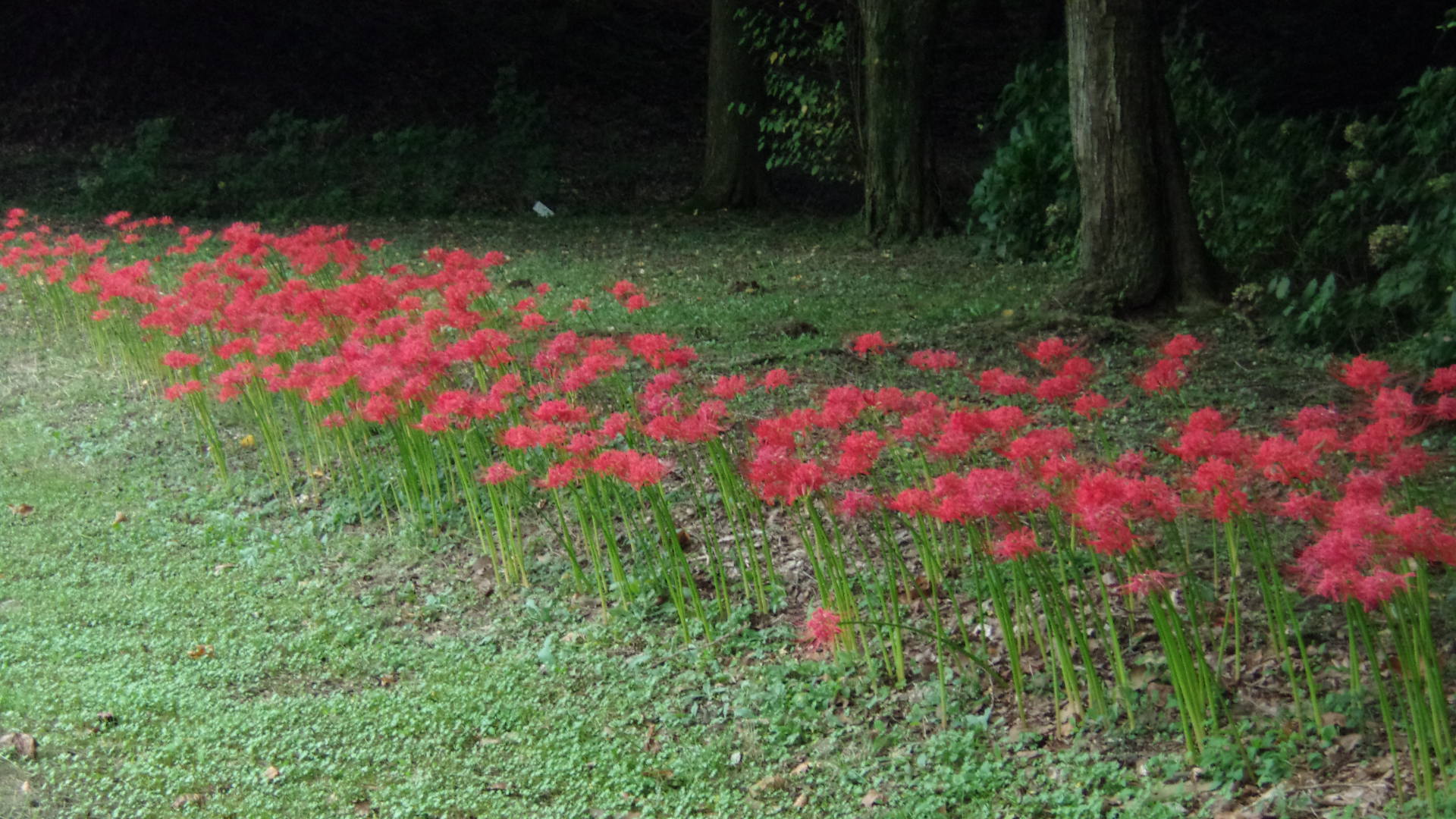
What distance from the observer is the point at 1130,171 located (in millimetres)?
7039

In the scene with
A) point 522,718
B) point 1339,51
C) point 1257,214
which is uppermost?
point 1339,51

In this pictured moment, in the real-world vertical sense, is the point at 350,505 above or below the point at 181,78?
below

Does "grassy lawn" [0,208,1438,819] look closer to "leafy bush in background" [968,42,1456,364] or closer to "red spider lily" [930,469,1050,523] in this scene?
"leafy bush in background" [968,42,1456,364]

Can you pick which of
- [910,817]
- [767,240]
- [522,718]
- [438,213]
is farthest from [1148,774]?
[438,213]

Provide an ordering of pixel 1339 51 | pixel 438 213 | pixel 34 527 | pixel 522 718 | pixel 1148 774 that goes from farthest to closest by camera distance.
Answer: pixel 438 213
pixel 1339 51
pixel 34 527
pixel 522 718
pixel 1148 774

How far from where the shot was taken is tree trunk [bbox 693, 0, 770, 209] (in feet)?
40.8

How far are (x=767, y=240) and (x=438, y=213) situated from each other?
150 inches

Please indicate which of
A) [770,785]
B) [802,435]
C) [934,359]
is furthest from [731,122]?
[770,785]

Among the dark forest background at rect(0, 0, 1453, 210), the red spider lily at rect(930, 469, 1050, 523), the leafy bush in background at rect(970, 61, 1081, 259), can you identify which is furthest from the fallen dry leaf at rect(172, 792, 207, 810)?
the dark forest background at rect(0, 0, 1453, 210)

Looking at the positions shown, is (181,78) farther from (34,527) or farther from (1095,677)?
(1095,677)

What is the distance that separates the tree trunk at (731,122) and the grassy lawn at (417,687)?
6.49m

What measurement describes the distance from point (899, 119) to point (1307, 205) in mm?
3865

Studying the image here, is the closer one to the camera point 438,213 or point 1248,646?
point 1248,646

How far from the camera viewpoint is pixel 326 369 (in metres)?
4.92
